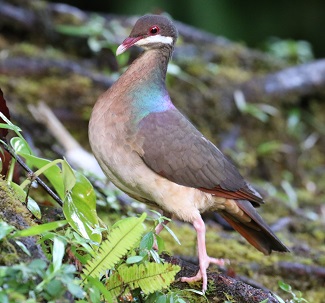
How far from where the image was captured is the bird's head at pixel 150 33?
3654mm

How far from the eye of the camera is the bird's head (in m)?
3.65

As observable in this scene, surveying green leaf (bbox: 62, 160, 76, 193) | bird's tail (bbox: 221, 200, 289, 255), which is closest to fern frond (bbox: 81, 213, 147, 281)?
green leaf (bbox: 62, 160, 76, 193)

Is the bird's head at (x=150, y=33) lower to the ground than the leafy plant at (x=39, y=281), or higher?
higher

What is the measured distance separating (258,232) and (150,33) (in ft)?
3.90

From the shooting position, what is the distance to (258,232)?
3.86m

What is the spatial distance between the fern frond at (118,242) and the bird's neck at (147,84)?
3.38ft

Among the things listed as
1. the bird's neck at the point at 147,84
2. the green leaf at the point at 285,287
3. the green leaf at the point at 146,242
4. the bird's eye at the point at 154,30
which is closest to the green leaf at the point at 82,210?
the green leaf at the point at 146,242

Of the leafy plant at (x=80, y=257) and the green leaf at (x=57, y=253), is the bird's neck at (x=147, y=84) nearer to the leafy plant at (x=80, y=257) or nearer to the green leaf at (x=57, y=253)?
the leafy plant at (x=80, y=257)

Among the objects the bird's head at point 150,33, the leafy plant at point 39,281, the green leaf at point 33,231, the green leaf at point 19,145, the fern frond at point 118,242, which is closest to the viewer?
the leafy plant at point 39,281

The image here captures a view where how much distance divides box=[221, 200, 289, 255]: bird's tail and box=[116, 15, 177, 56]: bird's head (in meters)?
0.93

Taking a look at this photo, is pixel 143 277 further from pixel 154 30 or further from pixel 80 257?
pixel 154 30

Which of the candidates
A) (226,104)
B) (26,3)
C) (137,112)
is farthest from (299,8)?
(137,112)

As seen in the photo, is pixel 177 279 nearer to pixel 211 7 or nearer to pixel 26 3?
pixel 26 3

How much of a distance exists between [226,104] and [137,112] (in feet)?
10.9
